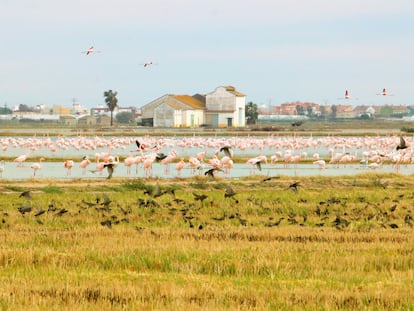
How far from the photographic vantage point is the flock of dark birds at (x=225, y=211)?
18125mm

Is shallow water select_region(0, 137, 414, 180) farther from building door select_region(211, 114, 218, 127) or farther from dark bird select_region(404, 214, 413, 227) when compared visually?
building door select_region(211, 114, 218, 127)

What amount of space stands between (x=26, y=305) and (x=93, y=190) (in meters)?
17.6

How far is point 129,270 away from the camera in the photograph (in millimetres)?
12109

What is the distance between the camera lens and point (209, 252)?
518 inches

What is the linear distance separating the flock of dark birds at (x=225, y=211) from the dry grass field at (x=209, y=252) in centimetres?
5

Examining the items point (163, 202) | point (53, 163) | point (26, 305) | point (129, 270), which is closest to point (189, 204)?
point (163, 202)

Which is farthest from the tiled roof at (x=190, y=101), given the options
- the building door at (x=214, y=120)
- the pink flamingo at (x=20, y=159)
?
the pink flamingo at (x=20, y=159)

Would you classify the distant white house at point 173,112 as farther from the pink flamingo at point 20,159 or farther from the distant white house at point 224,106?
the pink flamingo at point 20,159

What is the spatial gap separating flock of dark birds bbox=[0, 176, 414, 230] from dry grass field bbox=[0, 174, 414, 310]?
0.05 metres

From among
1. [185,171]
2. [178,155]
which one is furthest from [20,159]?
[178,155]

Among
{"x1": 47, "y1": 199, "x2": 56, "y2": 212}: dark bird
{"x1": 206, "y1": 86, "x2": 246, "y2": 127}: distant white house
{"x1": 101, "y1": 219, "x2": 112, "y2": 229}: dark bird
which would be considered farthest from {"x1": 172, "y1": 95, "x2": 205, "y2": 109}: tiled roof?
{"x1": 101, "y1": 219, "x2": 112, "y2": 229}: dark bird

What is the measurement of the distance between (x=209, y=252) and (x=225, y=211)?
279 inches

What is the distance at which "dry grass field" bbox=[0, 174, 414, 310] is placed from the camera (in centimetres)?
990

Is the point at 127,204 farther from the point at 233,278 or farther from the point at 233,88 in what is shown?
the point at 233,88
